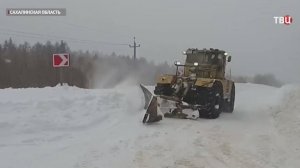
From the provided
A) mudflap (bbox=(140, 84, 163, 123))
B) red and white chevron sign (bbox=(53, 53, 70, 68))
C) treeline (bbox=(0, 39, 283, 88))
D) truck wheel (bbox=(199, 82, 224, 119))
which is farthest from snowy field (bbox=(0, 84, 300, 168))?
treeline (bbox=(0, 39, 283, 88))

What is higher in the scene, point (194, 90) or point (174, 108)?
point (194, 90)

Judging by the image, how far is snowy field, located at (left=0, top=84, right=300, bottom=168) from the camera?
8.87 metres

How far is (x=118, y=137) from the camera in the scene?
430 inches

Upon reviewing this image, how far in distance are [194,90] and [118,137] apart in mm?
5780

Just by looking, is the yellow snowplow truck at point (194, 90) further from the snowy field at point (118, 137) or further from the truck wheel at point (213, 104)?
the snowy field at point (118, 137)

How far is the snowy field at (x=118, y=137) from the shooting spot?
8.87 metres

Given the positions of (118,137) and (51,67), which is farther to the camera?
(51,67)

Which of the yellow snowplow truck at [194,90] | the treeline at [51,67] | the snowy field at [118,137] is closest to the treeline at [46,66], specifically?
the treeline at [51,67]

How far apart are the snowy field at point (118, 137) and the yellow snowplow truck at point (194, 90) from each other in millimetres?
568

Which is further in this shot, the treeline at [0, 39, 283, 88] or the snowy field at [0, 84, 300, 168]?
the treeline at [0, 39, 283, 88]

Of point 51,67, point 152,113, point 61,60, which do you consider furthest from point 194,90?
point 51,67

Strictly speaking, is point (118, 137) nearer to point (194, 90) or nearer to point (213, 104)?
point (194, 90)

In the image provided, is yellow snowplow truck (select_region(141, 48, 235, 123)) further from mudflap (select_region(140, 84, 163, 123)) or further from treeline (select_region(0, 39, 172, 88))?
treeline (select_region(0, 39, 172, 88))

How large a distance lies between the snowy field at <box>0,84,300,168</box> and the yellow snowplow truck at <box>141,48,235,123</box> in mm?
568
